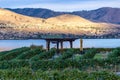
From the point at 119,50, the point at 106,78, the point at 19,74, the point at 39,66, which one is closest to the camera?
the point at 106,78

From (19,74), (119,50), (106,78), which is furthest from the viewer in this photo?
(119,50)

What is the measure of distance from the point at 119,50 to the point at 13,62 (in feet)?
40.4

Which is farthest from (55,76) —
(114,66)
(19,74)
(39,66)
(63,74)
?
(114,66)

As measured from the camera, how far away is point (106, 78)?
1639 centimetres

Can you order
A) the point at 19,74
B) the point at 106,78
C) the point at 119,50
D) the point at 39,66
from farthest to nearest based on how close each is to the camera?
the point at 119,50 → the point at 39,66 → the point at 19,74 → the point at 106,78

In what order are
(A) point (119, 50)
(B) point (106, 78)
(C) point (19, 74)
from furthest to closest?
(A) point (119, 50), (C) point (19, 74), (B) point (106, 78)

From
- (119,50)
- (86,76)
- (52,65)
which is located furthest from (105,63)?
(86,76)

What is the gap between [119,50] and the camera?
37250mm

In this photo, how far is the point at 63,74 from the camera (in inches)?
663

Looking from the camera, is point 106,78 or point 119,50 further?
point 119,50

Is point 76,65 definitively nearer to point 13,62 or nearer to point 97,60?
point 97,60

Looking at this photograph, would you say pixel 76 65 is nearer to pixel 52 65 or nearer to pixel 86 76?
pixel 52 65

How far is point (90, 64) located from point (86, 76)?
36.0 feet

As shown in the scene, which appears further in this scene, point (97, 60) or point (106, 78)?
point (97, 60)
